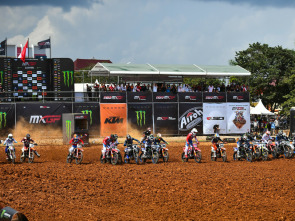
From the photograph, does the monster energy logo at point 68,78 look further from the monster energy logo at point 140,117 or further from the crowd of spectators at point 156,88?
the monster energy logo at point 140,117

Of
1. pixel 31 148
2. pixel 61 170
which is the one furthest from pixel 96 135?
pixel 61 170

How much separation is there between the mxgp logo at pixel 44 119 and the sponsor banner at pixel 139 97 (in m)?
6.08

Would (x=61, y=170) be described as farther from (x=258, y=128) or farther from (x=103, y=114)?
(x=258, y=128)

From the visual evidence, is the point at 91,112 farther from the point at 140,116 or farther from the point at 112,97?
the point at 140,116

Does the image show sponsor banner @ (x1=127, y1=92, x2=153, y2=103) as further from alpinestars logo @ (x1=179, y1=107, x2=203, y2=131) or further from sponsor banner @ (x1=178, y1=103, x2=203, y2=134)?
alpinestars logo @ (x1=179, y1=107, x2=203, y2=131)

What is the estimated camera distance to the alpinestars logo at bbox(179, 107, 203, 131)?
39031 mm

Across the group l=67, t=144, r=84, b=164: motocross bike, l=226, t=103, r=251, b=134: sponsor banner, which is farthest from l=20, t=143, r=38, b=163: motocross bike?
l=226, t=103, r=251, b=134: sponsor banner

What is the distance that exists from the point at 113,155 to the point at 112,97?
13.5 meters

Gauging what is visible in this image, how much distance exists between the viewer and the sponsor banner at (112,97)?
36844 mm

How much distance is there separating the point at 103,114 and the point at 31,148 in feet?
40.7

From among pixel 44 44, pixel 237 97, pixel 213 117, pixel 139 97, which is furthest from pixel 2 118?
pixel 237 97

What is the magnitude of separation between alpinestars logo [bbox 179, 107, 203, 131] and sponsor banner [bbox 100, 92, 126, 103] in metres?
5.58

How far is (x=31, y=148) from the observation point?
979 inches

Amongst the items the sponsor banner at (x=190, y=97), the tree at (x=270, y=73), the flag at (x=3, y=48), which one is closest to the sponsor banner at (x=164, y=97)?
the sponsor banner at (x=190, y=97)
